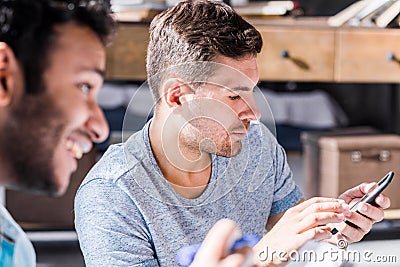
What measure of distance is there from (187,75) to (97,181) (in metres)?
0.14

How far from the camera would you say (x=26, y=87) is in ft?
1.35

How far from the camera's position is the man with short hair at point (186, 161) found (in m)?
0.61

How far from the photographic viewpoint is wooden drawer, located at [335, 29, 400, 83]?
116 cm

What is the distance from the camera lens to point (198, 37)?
607 millimetres

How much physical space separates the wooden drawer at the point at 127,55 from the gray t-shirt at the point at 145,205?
1.23ft

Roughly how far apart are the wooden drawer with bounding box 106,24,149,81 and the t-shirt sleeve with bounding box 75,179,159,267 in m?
0.41

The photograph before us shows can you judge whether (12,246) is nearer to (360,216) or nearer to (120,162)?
(120,162)

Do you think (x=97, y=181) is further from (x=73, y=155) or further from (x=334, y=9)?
(x=334, y=9)

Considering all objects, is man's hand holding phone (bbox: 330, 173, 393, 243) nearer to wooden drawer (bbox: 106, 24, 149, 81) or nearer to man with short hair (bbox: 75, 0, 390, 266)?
man with short hair (bbox: 75, 0, 390, 266)

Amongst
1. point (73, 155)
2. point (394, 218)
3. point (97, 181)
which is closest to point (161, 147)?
point (97, 181)

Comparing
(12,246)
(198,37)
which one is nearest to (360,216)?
(198,37)

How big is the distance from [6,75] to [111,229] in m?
0.25

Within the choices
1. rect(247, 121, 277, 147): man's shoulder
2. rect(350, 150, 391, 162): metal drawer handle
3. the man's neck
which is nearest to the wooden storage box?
rect(350, 150, 391, 162): metal drawer handle

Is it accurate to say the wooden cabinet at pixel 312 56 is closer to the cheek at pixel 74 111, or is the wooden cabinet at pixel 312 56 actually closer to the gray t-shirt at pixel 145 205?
the gray t-shirt at pixel 145 205
